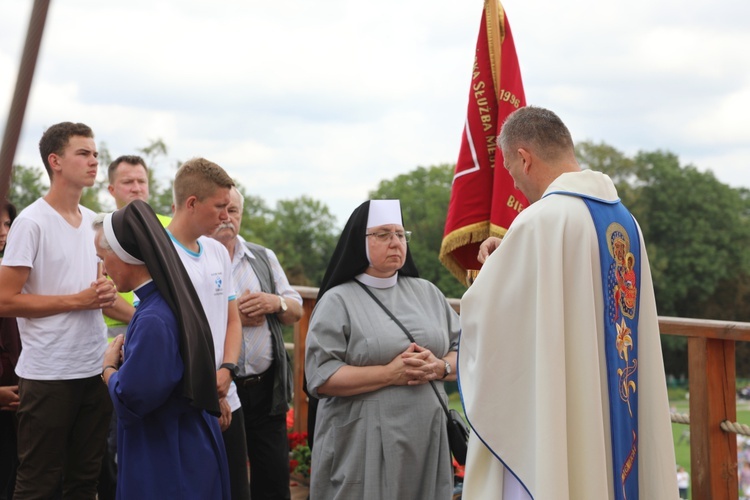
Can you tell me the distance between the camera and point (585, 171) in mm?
3230

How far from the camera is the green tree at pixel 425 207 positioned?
152ft

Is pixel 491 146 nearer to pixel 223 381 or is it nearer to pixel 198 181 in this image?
pixel 198 181

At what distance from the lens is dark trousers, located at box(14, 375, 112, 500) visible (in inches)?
160

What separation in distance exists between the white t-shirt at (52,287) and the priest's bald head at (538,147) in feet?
7.07

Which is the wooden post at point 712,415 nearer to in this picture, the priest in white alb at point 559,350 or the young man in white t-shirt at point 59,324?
the priest in white alb at point 559,350

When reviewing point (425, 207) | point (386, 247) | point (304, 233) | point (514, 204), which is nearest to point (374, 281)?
point (386, 247)

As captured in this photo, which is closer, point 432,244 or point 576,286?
point 576,286

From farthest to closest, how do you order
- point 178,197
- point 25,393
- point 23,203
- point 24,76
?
point 23,203, point 25,393, point 178,197, point 24,76

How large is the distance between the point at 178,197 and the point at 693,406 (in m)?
2.57

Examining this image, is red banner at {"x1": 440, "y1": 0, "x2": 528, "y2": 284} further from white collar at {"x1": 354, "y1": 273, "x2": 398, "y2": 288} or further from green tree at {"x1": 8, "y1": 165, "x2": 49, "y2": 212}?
green tree at {"x1": 8, "y1": 165, "x2": 49, "y2": 212}

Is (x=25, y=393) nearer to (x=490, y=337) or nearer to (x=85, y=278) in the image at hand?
(x=85, y=278)

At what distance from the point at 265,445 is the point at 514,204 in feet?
5.58

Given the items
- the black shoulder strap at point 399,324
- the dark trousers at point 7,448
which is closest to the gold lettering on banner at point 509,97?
the black shoulder strap at point 399,324

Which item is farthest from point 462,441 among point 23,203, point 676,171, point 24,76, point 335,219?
point 676,171
